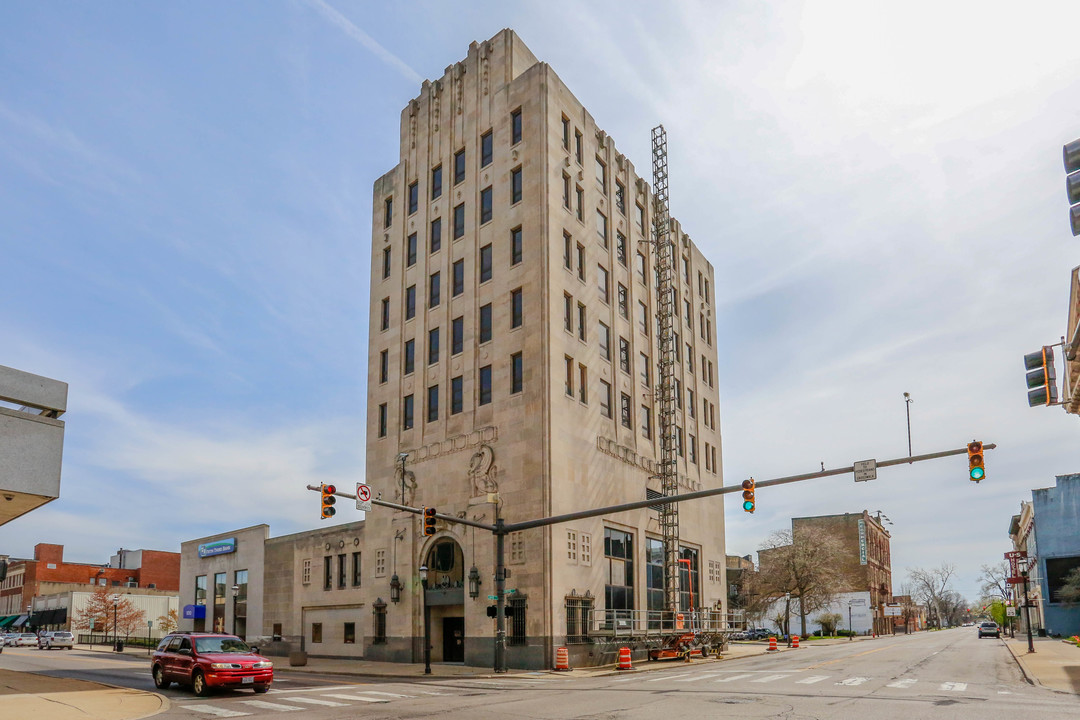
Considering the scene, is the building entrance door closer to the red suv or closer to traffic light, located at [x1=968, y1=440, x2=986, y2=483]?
the red suv

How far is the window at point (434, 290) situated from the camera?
47.9 meters

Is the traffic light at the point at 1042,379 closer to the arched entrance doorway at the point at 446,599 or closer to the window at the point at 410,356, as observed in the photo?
the arched entrance doorway at the point at 446,599

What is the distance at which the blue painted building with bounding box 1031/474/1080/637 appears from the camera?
81750 mm

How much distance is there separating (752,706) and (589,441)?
24.3 meters

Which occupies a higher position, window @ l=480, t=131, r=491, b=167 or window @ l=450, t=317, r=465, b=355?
window @ l=480, t=131, r=491, b=167

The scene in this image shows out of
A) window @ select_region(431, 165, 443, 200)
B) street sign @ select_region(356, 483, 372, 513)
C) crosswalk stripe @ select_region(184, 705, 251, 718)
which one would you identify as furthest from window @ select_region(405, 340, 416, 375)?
crosswalk stripe @ select_region(184, 705, 251, 718)

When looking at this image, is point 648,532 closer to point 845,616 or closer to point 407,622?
point 407,622

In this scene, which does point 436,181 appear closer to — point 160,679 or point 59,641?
point 160,679

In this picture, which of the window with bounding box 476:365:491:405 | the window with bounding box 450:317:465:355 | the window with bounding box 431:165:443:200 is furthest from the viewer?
the window with bounding box 431:165:443:200

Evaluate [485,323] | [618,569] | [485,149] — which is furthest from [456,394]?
[485,149]

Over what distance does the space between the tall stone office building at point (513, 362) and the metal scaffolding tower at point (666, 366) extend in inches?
28.0

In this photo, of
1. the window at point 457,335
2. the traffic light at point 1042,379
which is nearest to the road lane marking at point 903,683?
the traffic light at point 1042,379

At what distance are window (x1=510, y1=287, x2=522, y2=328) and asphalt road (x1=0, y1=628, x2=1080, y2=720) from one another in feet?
57.5

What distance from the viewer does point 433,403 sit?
152 ft
